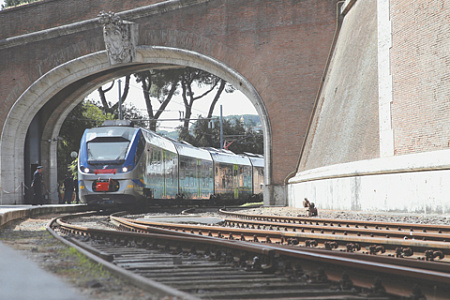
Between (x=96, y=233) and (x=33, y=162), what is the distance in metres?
20.8

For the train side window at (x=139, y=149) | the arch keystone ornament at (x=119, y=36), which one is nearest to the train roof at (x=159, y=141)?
the train side window at (x=139, y=149)

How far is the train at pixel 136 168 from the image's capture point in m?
17.7

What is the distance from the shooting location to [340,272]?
4508mm

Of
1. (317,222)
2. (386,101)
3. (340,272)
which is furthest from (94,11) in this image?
(340,272)

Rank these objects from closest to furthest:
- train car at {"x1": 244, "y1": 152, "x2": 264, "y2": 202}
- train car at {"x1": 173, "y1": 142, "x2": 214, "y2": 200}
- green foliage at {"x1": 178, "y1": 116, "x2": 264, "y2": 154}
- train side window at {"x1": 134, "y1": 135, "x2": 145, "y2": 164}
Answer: train side window at {"x1": 134, "y1": 135, "x2": 145, "y2": 164}
train car at {"x1": 173, "y1": 142, "x2": 214, "y2": 200}
train car at {"x1": 244, "y1": 152, "x2": 264, "y2": 202}
green foliage at {"x1": 178, "y1": 116, "x2": 264, "y2": 154}

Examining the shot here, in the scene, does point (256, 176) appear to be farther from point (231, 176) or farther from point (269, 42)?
point (269, 42)

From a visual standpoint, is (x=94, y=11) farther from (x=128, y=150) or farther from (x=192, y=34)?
(x=128, y=150)

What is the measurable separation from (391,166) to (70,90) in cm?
1912

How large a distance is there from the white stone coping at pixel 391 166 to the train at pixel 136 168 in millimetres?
5433

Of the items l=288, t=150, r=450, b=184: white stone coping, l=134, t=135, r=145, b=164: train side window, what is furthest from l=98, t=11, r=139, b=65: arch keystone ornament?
l=288, t=150, r=450, b=184: white stone coping

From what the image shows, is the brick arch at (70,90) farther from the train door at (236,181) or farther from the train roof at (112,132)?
the train door at (236,181)

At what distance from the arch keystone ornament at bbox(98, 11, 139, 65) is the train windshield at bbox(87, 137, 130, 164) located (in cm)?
676

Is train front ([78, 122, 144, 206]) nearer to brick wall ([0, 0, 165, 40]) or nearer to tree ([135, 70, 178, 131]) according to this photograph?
brick wall ([0, 0, 165, 40])

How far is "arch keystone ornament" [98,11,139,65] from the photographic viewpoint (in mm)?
23500
